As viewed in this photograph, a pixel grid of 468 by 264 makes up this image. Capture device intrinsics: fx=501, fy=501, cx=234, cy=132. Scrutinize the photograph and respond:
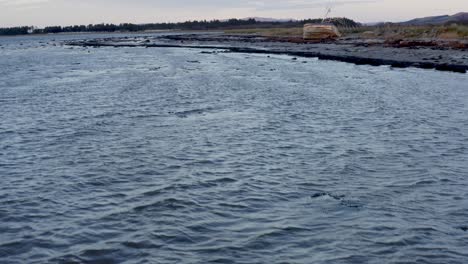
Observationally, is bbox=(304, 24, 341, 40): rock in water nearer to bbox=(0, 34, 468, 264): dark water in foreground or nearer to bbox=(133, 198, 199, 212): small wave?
bbox=(0, 34, 468, 264): dark water in foreground

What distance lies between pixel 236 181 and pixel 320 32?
354 feet

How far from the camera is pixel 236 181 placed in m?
15.7

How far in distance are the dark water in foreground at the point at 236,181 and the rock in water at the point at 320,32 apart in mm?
87665

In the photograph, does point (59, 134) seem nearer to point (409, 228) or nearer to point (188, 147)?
point (188, 147)

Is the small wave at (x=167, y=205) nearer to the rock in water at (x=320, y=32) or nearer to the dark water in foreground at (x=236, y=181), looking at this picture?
the dark water in foreground at (x=236, y=181)

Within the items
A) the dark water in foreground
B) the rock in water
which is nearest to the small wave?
the dark water in foreground

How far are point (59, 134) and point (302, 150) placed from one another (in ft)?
37.9

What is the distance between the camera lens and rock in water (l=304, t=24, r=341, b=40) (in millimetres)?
118500

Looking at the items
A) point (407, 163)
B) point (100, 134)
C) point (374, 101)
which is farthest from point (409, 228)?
point (374, 101)

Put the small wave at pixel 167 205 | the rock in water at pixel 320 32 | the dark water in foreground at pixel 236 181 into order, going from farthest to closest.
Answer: the rock in water at pixel 320 32, the small wave at pixel 167 205, the dark water in foreground at pixel 236 181

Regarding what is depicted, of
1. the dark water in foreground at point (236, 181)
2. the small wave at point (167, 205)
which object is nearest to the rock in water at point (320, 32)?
the dark water in foreground at point (236, 181)

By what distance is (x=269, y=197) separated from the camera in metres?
14.0

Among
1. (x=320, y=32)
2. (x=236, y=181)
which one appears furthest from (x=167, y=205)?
(x=320, y=32)

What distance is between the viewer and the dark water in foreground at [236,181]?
430 inches
